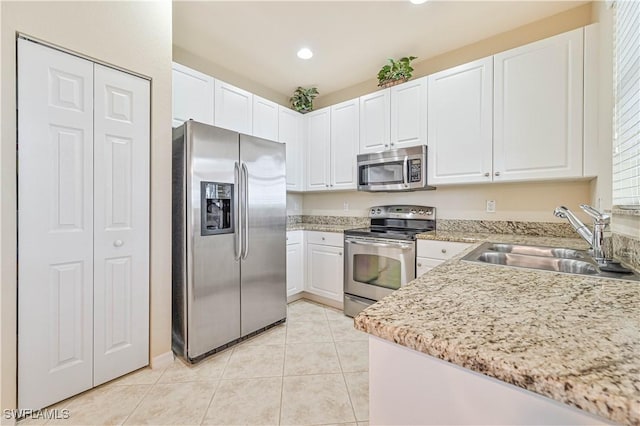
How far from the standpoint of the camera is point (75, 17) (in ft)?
5.10

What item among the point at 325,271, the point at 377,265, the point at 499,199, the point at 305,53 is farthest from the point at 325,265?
the point at 305,53

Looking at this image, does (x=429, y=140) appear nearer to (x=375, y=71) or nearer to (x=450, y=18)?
(x=450, y=18)

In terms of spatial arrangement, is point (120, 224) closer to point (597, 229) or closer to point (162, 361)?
point (162, 361)

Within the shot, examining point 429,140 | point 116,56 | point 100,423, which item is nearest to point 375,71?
point 429,140

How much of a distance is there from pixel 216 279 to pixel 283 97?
2630 millimetres

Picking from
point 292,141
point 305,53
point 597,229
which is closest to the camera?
point 597,229

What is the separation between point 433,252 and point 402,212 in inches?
31.7

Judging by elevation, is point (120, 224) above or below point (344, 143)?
below

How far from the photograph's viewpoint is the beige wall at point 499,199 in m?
2.21

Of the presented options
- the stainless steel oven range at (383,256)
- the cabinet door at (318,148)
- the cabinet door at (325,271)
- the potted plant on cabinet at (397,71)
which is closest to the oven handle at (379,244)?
the stainless steel oven range at (383,256)

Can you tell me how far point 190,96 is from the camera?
2367mm

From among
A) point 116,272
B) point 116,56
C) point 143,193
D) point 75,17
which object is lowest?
point 116,272

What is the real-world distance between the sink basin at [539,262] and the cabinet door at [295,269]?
A: 1972 millimetres

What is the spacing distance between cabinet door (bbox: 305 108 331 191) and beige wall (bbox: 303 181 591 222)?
52 centimetres
